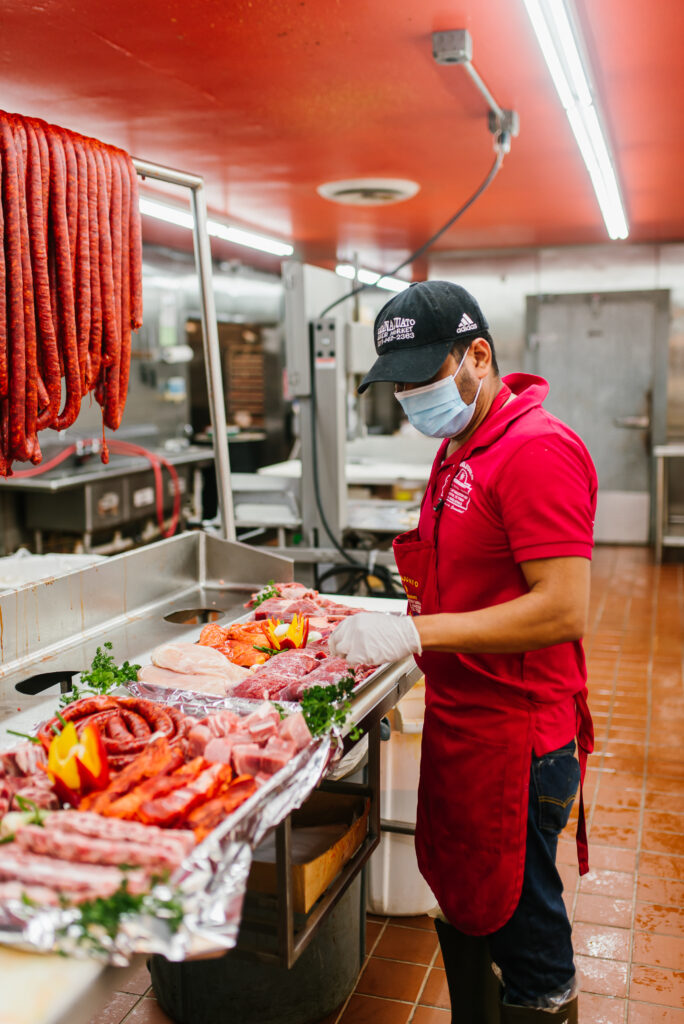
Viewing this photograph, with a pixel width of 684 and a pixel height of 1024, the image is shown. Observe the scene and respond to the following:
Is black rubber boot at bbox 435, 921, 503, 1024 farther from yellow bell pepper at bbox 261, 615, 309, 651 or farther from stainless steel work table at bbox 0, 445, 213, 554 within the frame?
stainless steel work table at bbox 0, 445, 213, 554

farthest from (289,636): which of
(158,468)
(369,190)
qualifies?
(158,468)

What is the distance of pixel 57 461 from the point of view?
7.10 m

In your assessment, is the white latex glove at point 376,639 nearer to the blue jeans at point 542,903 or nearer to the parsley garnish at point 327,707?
the parsley garnish at point 327,707

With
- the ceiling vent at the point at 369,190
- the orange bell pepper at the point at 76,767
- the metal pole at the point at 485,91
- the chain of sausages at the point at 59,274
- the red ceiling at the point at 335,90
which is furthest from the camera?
the ceiling vent at the point at 369,190

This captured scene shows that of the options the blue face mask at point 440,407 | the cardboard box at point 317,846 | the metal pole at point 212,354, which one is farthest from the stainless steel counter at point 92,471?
the blue face mask at point 440,407

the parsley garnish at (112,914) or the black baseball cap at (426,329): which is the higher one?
the black baseball cap at (426,329)

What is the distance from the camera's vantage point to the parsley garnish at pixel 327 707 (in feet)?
5.64

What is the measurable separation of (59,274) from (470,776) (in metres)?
1.72

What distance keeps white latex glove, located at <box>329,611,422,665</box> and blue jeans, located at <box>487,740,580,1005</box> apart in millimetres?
373

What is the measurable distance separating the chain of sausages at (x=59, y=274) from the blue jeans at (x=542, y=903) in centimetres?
157

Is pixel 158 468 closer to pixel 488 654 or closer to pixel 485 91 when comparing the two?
pixel 485 91

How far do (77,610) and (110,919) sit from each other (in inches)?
62.9

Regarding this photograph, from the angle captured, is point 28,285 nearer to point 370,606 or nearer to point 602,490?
point 370,606

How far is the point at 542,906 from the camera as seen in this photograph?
1.89 metres
